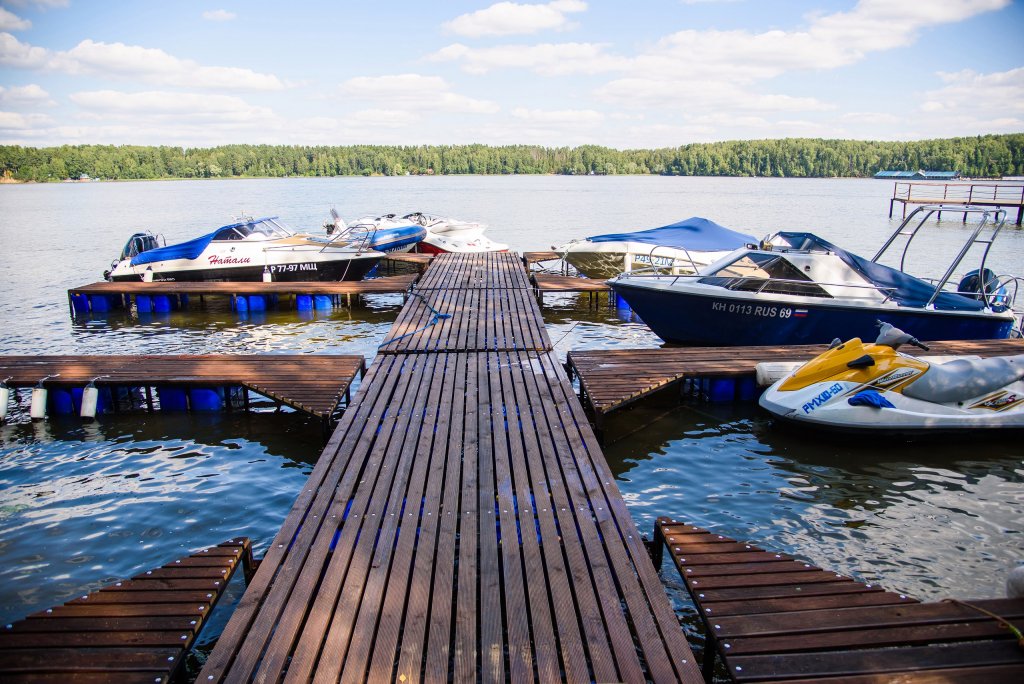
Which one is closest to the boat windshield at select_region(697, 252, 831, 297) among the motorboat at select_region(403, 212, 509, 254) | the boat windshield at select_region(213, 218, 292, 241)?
the motorboat at select_region(403, 212, 509, 254)

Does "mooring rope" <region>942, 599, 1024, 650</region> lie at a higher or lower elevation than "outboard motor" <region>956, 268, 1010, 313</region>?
lower

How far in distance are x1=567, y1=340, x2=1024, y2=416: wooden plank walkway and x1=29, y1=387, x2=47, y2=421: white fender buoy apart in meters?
6.99

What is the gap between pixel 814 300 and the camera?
10312 mm

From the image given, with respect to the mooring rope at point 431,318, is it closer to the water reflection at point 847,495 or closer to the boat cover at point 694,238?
the water reflection at point 847,495

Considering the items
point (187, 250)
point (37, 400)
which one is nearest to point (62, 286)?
point (187, 250)

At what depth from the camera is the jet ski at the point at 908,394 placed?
23.5ft

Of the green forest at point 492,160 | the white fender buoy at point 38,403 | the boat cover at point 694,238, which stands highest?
the green forest at point 492,160

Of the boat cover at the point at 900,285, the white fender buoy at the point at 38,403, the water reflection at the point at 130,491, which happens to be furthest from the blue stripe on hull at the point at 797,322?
the white fender buoy at the point at 38,403

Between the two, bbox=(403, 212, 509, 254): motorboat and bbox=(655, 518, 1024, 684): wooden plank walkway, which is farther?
bbox=(403, 212, 509, 254): motorboat

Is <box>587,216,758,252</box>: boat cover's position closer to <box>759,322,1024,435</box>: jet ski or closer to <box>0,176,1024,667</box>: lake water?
<box>0,176,1024,667</box>: lake water

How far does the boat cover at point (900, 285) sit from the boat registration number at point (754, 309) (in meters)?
1.29

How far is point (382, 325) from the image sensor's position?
14430 mm

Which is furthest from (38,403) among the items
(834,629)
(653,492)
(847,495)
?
(847,495)

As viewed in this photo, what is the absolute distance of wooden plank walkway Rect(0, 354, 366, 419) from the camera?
8.09 m
